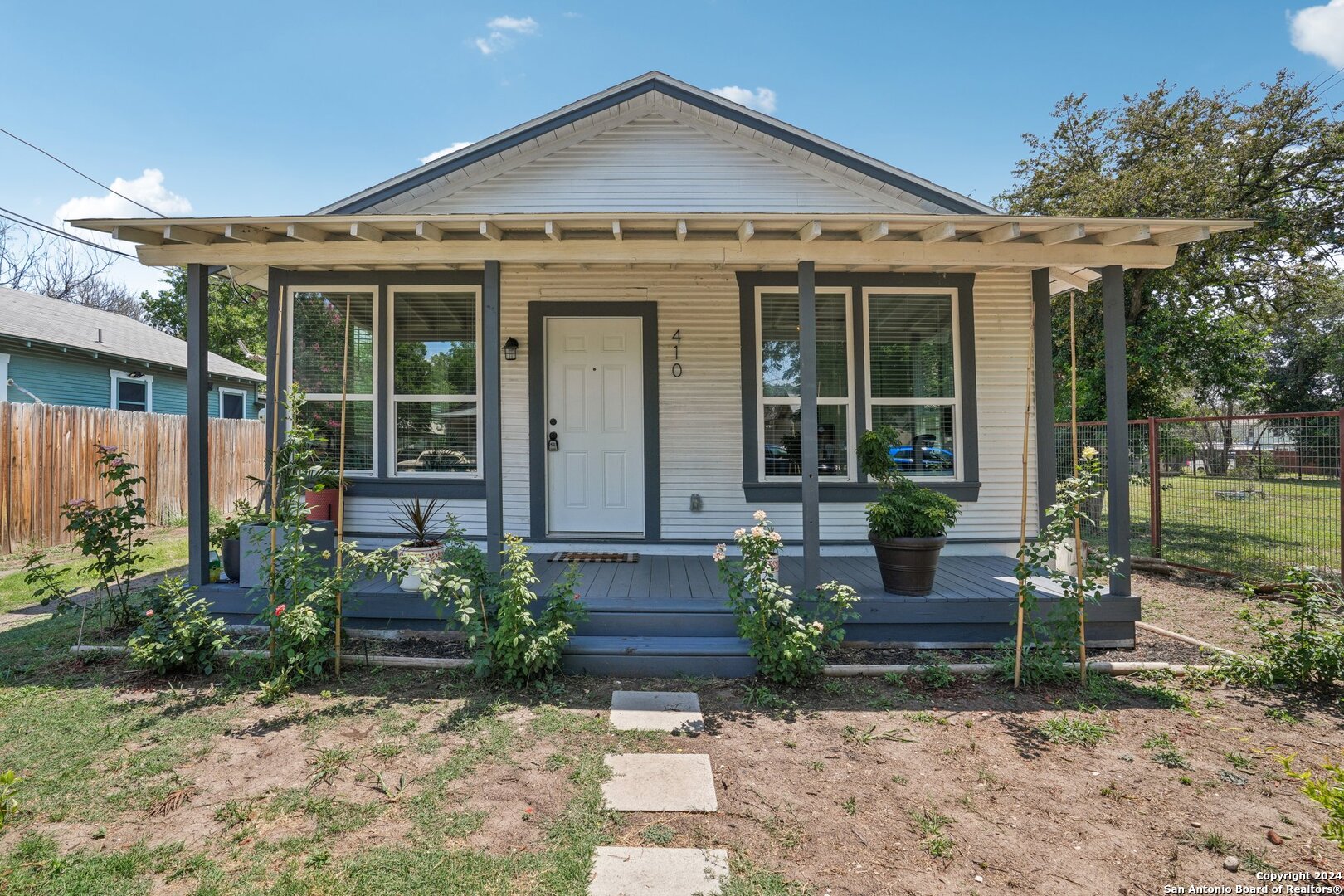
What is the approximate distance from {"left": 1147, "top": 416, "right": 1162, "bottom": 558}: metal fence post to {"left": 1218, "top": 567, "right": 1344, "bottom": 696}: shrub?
11.3ft

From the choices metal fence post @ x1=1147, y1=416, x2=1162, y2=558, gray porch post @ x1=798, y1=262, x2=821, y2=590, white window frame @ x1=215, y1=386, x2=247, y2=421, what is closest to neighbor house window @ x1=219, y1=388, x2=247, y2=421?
white window frame @ x1=215, y1=386, x2=247, y2=421

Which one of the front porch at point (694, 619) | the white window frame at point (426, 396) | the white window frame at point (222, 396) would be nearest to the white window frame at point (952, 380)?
the front porch at point (694, 619)

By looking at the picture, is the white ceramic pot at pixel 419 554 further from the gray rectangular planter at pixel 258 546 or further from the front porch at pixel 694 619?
the gray rectangular planter at pixel 258 546

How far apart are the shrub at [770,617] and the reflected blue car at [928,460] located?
2381 millimetres

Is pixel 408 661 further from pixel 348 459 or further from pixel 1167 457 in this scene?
pixel 1167 457

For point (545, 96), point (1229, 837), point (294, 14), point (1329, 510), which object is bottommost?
point (1229, 837)

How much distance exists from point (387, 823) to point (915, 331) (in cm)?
529

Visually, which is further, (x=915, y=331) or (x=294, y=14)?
(x=294, y=14)

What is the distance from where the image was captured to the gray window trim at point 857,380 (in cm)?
551

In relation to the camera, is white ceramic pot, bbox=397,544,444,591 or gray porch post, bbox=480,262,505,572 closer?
gray porch post, bbox=480,262,505,572

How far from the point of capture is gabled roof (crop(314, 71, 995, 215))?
554cm

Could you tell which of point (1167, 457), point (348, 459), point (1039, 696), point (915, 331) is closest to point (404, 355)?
point (348, 459)

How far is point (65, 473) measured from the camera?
8242mm

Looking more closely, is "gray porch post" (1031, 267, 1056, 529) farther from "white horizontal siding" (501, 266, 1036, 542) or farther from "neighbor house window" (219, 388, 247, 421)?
"neighbor house window" (219, 388, 247, 421)
